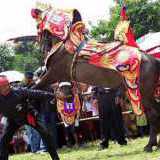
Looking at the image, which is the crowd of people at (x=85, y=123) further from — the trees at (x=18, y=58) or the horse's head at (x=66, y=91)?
the trees at (x=18, y=58)

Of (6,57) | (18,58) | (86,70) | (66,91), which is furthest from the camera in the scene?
(18,58)

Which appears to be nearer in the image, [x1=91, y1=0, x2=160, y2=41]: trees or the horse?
the horse

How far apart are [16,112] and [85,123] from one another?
5.79 metres

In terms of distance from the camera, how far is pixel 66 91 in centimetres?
1121

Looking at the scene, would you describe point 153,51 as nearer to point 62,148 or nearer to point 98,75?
point 98,75

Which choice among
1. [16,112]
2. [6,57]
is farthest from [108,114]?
[6,57]

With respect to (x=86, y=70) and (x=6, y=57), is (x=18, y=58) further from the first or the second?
(x=86, y=70)

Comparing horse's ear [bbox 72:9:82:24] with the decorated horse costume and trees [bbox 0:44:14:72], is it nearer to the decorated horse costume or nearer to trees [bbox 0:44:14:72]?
the decorated horse costume

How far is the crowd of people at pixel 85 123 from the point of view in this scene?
39.7ft

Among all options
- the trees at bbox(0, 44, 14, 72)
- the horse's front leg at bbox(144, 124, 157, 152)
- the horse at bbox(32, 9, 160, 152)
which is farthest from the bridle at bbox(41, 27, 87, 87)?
the trees at bbox(0, 44, 14, 72)

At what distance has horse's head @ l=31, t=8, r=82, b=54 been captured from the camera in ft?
33.6

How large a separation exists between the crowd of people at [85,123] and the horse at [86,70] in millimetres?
472

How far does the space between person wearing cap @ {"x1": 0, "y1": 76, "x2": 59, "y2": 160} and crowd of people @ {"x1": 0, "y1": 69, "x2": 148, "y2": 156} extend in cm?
129

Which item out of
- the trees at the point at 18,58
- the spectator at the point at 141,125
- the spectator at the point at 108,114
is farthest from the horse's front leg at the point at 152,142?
the trees at the point at 18,58
